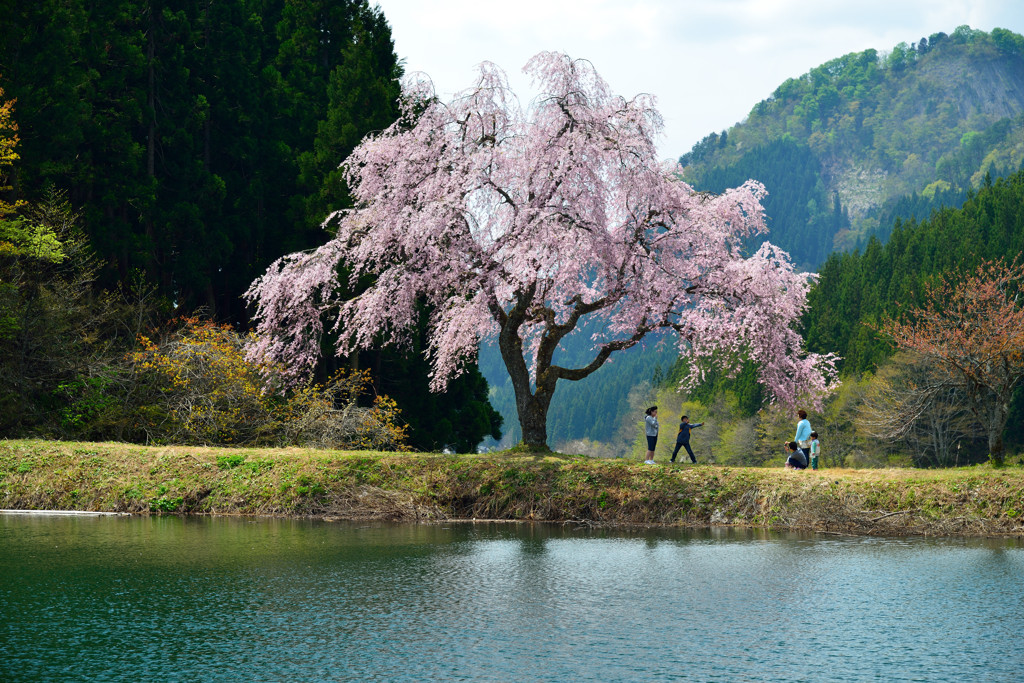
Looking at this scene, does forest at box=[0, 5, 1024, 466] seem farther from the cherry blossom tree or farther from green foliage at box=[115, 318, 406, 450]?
the cherry blossom tree

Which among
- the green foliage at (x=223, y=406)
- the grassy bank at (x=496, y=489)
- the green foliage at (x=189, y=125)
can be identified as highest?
the green foliage at (x=189, y=125)

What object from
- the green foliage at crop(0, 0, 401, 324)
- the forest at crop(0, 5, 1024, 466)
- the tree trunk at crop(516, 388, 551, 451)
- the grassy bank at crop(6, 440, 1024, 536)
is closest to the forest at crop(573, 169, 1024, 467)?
the forest at crop(0, 5, 1024, 466)

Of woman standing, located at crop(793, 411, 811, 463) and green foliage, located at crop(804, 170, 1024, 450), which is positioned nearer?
woman standing, located at crop(793, 411, 811, 463)

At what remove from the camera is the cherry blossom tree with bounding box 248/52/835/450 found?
70.1 ft

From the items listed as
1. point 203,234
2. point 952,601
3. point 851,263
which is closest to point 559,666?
point 952,601

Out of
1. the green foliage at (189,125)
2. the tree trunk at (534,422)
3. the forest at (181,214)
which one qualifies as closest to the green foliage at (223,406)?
the forest at (181,214)

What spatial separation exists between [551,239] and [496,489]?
5677 mm

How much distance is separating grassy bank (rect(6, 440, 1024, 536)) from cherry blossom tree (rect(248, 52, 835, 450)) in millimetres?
4252

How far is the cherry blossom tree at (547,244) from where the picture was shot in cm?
2138

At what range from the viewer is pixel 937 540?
49.3 feet

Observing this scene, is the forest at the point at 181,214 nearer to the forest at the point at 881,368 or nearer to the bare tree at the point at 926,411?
the bare tree at the point at 926,411

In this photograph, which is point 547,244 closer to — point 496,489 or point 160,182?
point 496,489

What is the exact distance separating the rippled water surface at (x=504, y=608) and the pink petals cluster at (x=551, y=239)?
798 cm

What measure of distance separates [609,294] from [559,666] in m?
15.9
